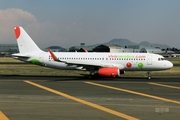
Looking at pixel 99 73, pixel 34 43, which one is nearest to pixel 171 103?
pixel 99 73

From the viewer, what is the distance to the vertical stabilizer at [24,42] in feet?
130

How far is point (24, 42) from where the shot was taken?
3994cm

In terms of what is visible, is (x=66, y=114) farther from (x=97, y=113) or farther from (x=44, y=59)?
(x=44, y=59)

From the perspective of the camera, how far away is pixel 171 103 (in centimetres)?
1720

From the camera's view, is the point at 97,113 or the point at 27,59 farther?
the point at 27,59

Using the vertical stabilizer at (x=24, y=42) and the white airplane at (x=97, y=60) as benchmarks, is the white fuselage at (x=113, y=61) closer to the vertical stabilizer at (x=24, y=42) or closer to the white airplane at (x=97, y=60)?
the white airplane at (x=97, y=60)

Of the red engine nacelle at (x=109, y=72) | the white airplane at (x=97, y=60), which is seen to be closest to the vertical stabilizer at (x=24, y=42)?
the white airplane at (x=97, y=60)

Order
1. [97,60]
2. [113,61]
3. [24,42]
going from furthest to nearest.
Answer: [24,42] → [97,60] → [113,61]

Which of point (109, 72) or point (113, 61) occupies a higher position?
point (113, 61)

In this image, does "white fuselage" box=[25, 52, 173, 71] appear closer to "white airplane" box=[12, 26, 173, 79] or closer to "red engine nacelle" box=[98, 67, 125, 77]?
"white airplane" box=[12, 26, 173, 79]

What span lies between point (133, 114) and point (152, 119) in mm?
1270

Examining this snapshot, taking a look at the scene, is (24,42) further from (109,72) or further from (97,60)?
(109,72)

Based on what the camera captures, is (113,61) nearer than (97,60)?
Yes

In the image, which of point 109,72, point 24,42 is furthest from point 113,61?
point 24,42
